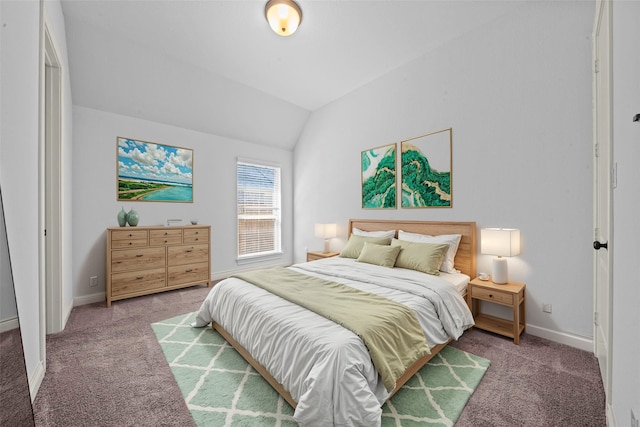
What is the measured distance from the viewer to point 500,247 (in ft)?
8.18

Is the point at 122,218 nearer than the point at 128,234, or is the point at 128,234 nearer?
the point at 128,234

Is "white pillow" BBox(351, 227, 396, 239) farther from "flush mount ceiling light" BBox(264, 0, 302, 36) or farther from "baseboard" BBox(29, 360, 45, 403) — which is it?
"baseboard" BBox(29, 360, 45, 403)

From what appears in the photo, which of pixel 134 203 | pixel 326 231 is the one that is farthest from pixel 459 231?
pixel 134 203

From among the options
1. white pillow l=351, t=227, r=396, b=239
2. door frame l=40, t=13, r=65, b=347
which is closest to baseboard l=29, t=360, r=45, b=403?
door frame l=40, t=13, r=65, b=347

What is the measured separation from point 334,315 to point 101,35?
383 centimetres

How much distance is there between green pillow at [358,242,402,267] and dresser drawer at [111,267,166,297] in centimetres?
278

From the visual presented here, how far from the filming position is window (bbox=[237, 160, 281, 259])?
4957 millimetres

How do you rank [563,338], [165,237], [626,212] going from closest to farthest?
1. [626,212]
2. [563,338]
3. [165,237]

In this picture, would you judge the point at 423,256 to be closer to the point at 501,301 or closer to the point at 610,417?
the point at 501,301

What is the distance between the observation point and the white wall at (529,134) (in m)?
2.29

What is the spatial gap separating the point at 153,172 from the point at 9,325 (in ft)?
10.6

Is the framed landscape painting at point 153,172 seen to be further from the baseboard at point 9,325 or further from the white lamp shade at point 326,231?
the baseboard at point 9,325

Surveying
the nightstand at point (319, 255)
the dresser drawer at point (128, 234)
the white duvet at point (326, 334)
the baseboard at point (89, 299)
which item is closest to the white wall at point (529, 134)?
the white duvet at point (326, 334)

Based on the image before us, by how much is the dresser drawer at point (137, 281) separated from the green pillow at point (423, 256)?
3211 millimetres
